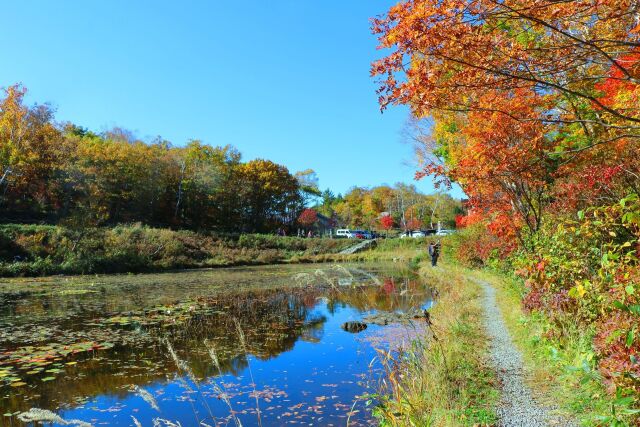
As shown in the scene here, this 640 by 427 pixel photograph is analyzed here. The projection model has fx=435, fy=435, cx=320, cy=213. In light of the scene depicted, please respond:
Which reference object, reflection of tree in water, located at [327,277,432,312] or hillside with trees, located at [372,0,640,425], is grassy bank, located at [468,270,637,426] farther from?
reflection of tree in water, located at [327,277,432,312]

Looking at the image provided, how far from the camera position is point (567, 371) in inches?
172

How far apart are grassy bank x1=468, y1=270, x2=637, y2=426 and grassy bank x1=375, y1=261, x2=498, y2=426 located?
0.61m

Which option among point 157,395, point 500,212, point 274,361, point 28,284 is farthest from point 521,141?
point 28,284

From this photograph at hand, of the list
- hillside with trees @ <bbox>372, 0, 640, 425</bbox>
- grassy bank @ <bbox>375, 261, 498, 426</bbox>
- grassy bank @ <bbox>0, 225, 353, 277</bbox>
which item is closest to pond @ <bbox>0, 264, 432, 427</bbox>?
grassy bank @ <bbox>375, 261, 498, 426</bbox>

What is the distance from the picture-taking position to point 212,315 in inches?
519

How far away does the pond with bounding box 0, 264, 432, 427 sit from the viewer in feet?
20.2

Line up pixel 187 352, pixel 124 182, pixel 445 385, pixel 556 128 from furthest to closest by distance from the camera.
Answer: pixel 124 182 < pixel 556 128 < pixel 187 352 < pixel 445 385

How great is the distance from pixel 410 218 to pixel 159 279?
60.0 metres

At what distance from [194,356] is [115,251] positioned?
22.8 meters

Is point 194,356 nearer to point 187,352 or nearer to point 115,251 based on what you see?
point 187,352

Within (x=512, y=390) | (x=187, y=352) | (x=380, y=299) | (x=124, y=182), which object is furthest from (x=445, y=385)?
(x=124, y=182)

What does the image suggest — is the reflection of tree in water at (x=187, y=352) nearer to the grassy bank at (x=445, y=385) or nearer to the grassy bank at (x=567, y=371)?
the grassy bank at (x=445, y=385)

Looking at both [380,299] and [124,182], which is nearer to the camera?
[380,299]

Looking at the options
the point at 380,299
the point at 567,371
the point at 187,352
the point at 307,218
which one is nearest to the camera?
the point at 567,371
